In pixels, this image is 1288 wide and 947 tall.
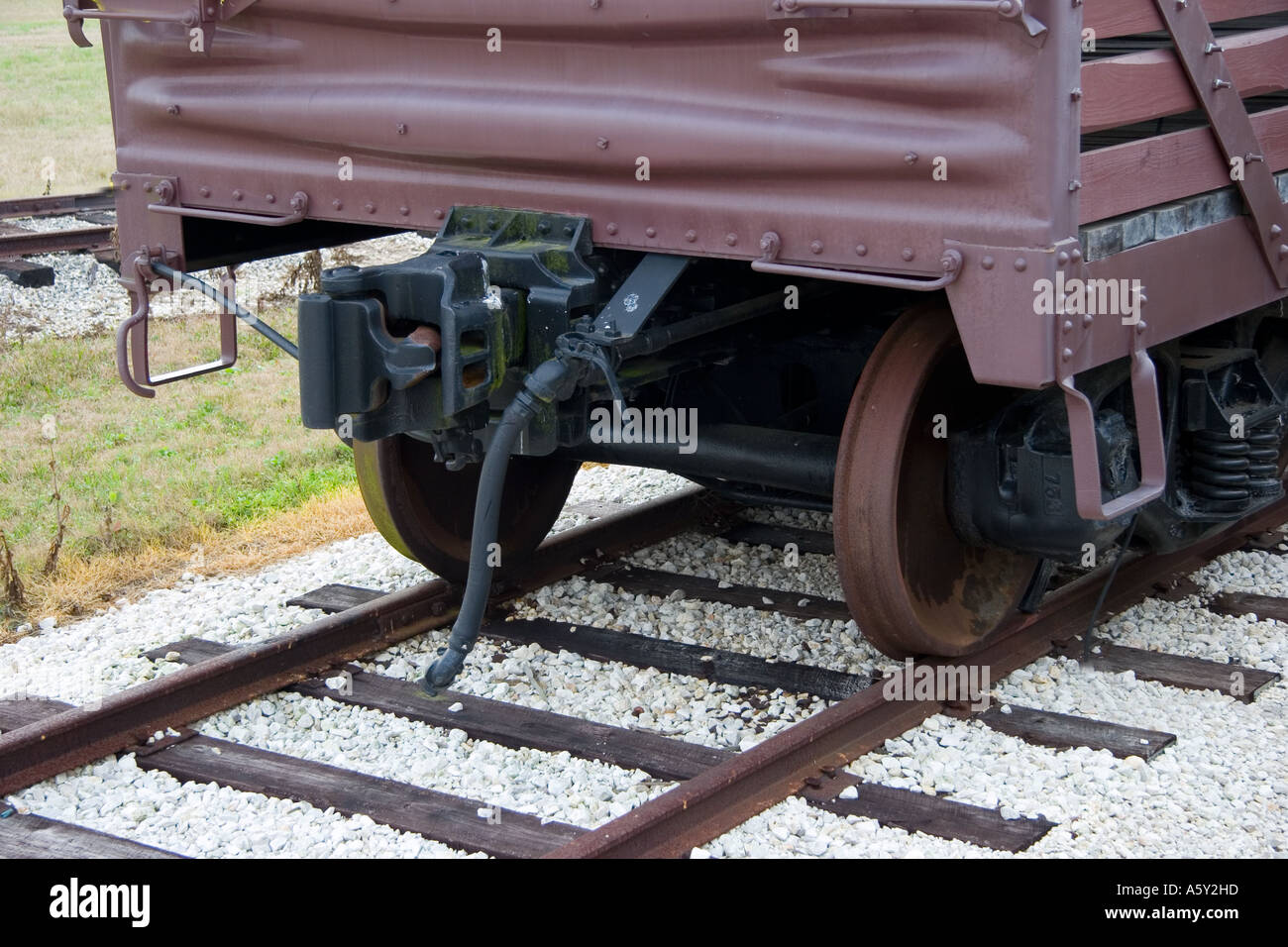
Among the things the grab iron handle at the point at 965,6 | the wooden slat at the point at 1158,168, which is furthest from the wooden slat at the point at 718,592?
the grab iron handle at the point at 965,6

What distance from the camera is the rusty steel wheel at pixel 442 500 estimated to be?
523 cm

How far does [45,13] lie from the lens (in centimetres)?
3766

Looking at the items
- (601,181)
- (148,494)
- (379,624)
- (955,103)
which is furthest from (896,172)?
(148,494)

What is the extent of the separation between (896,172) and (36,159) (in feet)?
52.4

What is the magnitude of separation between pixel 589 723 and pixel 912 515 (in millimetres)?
→ 1142

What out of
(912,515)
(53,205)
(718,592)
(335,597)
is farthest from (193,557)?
(53,205)

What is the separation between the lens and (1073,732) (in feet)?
14.4

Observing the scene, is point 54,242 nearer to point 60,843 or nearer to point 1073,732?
point 60,843

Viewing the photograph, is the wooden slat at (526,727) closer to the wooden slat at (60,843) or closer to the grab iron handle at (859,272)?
the wooden slat at (60,843)

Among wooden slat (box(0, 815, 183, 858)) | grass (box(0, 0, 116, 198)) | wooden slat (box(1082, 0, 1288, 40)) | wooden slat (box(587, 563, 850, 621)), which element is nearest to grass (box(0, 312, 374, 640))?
wooden slat (box(587, 563, 850, 621))

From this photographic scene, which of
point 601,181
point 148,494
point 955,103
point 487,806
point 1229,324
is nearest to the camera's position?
point 955,103

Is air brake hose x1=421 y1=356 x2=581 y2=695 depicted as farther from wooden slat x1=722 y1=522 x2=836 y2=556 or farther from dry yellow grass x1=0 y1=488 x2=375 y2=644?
wooden slat x1=722 y1=522 x2=836 y2=556

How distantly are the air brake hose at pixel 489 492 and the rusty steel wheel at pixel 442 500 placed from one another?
1.19 metres

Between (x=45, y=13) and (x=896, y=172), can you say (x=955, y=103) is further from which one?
(x=45, y=13)
